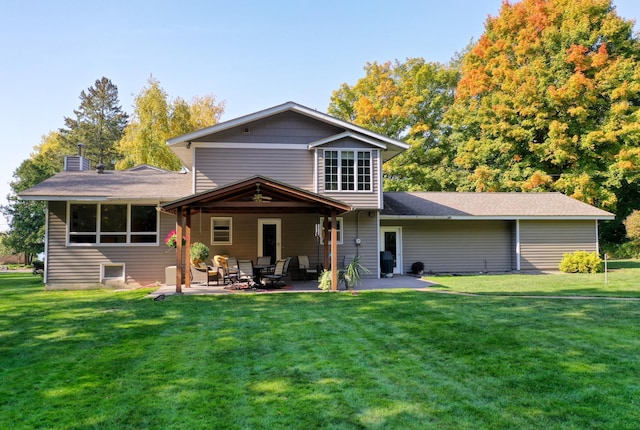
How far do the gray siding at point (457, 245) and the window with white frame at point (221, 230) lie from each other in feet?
20.3

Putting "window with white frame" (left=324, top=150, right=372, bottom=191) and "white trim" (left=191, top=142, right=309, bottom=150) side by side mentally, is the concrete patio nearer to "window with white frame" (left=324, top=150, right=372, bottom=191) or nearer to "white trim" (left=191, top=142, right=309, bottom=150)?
"window with white frame" (left=324, top=150, right=372, bottom=191)

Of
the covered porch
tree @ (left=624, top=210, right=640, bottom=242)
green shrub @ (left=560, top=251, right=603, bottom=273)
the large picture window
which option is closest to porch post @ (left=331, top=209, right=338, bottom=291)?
the covered porch

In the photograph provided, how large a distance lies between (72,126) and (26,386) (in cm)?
4980

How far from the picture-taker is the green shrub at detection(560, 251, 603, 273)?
1656 centimetres

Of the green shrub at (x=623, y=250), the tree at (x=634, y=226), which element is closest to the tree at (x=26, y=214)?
the tree at (x=634, y=226)

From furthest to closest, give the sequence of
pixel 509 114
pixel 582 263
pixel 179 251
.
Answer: pixel 509 114
pixel 582 263
pixel 179 251

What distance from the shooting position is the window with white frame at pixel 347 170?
14.3 meters

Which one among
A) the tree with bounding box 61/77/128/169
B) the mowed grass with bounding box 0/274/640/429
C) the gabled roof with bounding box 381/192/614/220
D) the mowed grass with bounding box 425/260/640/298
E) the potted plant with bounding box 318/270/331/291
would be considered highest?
the tree with bounding box 61/77/128/169

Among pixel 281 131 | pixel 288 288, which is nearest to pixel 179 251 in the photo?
pixel 288 288

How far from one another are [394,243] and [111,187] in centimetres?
1067

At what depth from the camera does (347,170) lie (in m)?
14.4

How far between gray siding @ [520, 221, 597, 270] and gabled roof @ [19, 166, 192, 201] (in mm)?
13547

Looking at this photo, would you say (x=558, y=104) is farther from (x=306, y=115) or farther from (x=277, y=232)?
(x=277, y=232)

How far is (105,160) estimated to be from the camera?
44.6 m
